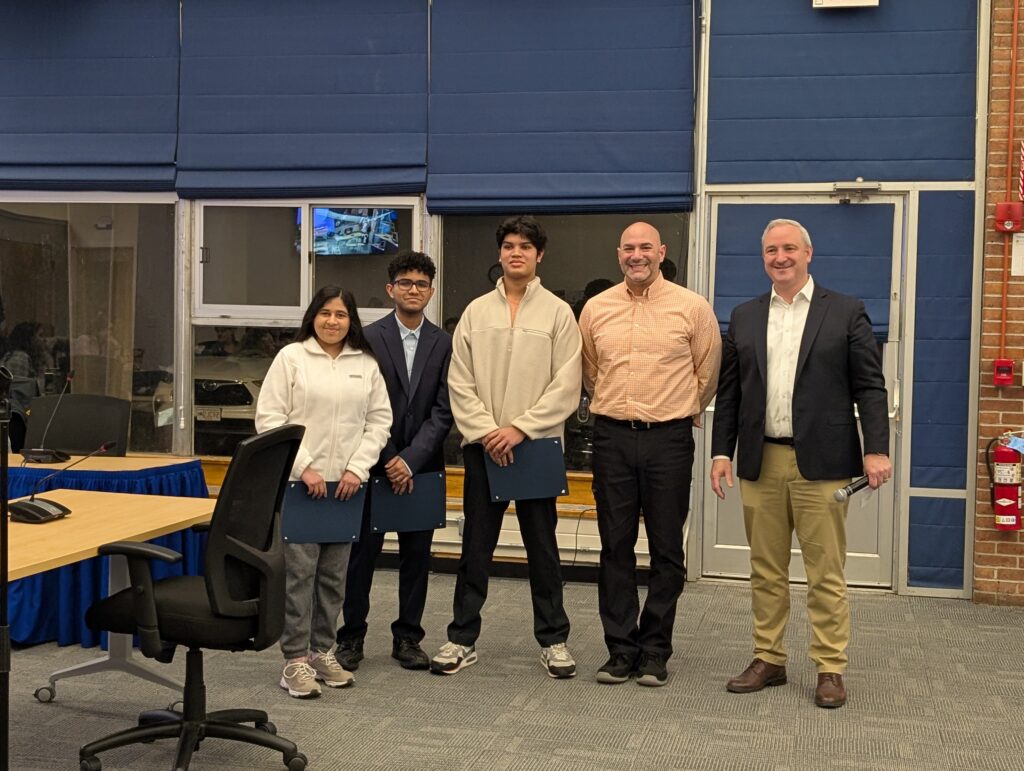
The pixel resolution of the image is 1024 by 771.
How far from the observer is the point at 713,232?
5895mm

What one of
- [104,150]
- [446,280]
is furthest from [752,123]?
[104,150]

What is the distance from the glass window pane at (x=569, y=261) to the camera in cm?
597

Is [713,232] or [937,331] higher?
[713,232]

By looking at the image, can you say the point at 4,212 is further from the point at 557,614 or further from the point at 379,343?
the point at 557,614

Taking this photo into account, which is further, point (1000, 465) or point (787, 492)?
point (1000, 465)

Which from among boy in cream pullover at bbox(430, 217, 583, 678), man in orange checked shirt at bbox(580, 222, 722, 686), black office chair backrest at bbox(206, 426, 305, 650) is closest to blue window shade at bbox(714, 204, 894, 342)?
man in orange checked shirt at bbox(580, 222, 722, 686)

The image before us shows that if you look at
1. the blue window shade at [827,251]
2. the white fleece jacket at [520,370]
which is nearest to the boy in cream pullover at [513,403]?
the white fleece jacket at [520,370]

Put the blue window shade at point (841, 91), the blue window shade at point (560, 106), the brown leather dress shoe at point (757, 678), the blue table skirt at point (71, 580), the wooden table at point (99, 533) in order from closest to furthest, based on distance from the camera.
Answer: the wooden table at point (99, 533) < the brown leather dress shoe at point (757, 678) < the blue table skirt at point (71, 580) < the blue window shade at point (841, 91) < the blue window shade at point (560, 106)

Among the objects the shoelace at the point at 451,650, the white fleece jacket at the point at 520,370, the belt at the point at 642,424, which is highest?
the white fleece jacket at the point at 520,370

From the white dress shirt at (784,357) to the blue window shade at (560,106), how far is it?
6.04 feet

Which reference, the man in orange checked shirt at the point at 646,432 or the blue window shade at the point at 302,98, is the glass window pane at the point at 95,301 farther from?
the man in orange checked shirt at the point at 646,432

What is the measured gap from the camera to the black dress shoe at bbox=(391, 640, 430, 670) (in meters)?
4.43

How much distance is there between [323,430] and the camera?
4.13m

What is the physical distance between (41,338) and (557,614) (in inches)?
141
